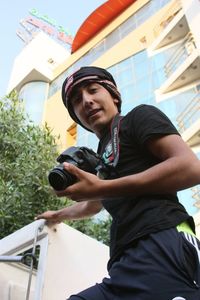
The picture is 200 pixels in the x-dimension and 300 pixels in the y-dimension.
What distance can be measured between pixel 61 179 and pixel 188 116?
446 inches

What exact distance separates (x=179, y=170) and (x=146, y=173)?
0.38 ft

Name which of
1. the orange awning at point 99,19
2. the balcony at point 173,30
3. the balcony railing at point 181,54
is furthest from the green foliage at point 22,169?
the orange awning at point 99,19

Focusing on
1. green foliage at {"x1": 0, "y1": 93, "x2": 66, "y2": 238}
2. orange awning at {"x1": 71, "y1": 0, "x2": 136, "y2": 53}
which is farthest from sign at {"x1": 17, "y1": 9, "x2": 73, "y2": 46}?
green foliage at {"x1": 0, "y1": 93, "x2": 66, "y2": 238}

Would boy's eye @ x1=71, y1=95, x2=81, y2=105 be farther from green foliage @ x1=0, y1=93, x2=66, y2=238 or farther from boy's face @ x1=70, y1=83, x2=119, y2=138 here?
green foliage @ x1=0, y1=93, x2=66, y2=238

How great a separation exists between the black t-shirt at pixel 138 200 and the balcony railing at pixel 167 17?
16.7 metres

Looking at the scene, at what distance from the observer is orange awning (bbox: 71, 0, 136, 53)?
20906mm

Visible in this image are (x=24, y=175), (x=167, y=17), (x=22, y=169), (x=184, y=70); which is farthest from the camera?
(x=167, y=17)

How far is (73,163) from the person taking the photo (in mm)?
1434

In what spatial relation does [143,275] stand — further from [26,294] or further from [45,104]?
[45,104]

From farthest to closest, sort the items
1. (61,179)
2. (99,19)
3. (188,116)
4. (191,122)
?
1. (99,19)
2. (188,116)
3. (191,122)
4. (61,179)

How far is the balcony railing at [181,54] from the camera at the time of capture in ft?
48.2

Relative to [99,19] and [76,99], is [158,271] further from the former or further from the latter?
[99,19]

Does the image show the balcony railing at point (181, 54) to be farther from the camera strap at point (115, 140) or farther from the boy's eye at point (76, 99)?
the camera strap at point (115, 140)

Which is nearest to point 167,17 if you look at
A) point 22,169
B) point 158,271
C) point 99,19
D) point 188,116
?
point 99,19
